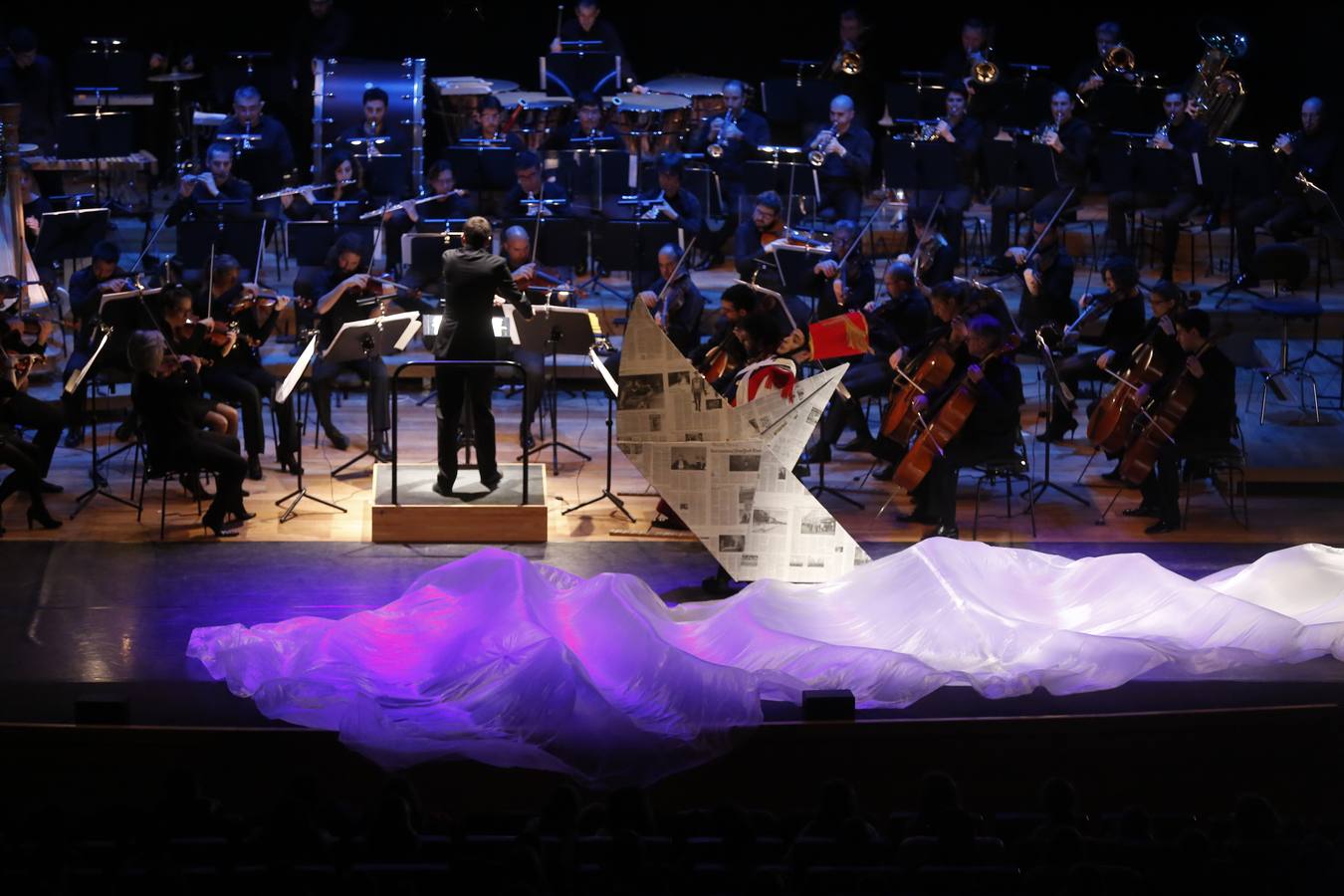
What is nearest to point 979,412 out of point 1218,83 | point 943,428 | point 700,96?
point 943,428

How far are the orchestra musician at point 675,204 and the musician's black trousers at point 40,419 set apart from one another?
4.25 m

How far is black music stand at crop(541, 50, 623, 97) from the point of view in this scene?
43.9ft

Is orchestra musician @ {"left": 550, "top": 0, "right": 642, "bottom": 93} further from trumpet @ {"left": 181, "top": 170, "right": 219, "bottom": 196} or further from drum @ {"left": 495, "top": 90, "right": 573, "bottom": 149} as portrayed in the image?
trumpet @ {"left": 181, "top": 170, "right": 219, "bottom": 196}

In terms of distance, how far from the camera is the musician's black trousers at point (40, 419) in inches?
348

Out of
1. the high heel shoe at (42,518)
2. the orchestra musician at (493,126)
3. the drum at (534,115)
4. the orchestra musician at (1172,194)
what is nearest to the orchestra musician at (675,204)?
the orchestra musician at (493,126)

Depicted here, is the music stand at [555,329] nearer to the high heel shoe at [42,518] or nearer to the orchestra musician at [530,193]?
the high heel shoe at [42,518]

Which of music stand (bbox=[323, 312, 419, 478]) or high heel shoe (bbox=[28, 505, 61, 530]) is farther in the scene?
music stand (bbox=[323, 312, 419, 478])

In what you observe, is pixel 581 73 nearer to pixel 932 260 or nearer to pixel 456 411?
pixel 932 260

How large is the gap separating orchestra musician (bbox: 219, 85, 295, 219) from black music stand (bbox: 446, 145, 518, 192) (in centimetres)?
115

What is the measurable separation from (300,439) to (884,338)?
10.3 feet

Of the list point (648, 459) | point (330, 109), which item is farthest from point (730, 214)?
point (648, 459)

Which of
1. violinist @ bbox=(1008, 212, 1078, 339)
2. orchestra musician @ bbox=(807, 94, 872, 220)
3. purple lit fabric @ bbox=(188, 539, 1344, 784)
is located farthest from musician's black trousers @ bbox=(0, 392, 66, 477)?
violinist @ bbox=(1008, 212, 1078, 339)

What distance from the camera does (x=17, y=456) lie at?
8492 mm

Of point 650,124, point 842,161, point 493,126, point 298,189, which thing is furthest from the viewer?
point 650,124
